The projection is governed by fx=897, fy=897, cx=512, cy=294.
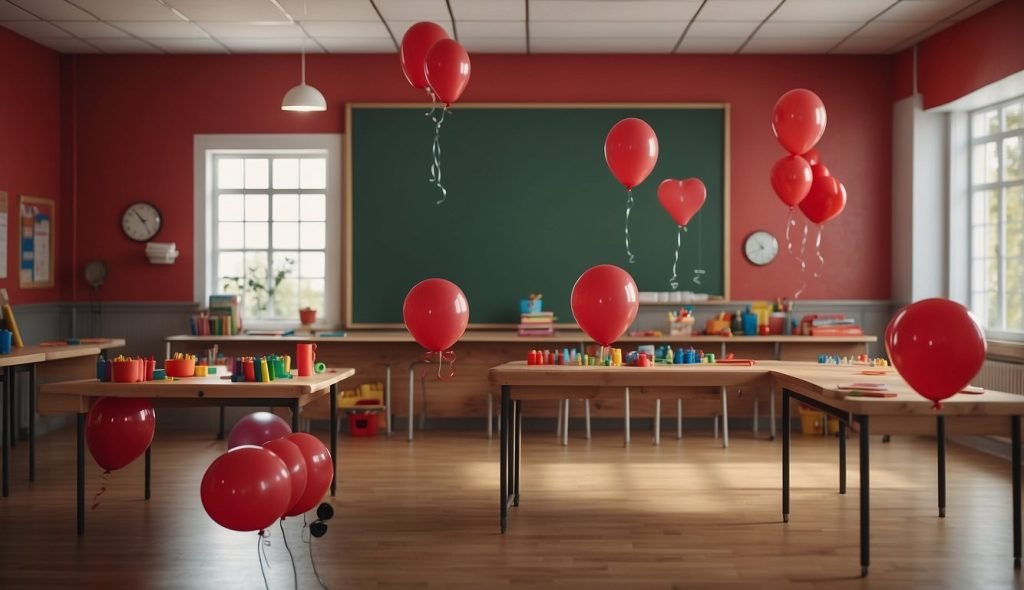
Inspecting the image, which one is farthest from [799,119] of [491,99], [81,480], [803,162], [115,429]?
Result: [81,480]

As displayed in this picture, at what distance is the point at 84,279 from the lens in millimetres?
7910

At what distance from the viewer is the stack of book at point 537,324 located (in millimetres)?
7505

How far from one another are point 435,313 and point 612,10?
3.34m

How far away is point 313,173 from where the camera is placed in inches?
319

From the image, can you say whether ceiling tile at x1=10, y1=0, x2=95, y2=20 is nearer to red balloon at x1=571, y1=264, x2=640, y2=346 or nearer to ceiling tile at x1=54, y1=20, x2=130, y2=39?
ceiling tile at x1=54, y1=20, x2=130, y2=39

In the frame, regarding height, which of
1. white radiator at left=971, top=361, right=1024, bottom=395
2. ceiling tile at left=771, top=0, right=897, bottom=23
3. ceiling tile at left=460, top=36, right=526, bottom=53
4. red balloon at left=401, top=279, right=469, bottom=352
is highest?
ceiling tile at left=460, top=36, right=526, bottom=53

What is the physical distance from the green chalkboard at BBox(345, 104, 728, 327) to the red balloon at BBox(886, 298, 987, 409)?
4293mm

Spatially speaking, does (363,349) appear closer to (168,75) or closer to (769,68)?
(168,75)

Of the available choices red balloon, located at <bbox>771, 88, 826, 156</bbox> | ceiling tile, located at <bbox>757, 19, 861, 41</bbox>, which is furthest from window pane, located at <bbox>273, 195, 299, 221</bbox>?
red balloon, located at <bbox>771, 88, 826, 156</bbox>

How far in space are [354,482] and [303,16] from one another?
352 cm

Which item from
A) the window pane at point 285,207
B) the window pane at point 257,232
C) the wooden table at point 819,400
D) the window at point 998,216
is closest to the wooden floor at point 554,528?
the wooden table at point 819,400

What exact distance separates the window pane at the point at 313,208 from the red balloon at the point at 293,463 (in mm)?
4734

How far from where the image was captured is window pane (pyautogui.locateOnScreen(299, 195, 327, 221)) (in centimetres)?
809

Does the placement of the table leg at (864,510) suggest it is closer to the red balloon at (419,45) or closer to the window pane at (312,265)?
the red balloon at (419,45)
